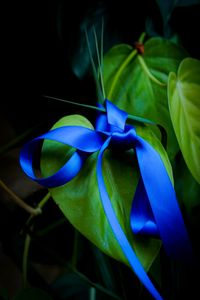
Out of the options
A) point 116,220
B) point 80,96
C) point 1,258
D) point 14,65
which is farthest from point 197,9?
point 1,258

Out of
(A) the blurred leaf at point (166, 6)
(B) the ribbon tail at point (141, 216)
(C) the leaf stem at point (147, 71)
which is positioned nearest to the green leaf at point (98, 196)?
(B) the ribbon tail at point (141, 216)

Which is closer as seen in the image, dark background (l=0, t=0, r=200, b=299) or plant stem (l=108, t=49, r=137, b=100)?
plant stem (l=108, t=49, r=137, b=100)

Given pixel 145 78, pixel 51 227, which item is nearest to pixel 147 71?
pixel 145 78

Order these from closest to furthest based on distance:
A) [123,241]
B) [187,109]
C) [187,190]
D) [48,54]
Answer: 1. [123,241]
2. [187,109]
3. [187,190]
4. [48,54]

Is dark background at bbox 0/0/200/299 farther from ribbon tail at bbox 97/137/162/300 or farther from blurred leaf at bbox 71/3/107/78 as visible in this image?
ribbon tail at bbox 97/137/162/300

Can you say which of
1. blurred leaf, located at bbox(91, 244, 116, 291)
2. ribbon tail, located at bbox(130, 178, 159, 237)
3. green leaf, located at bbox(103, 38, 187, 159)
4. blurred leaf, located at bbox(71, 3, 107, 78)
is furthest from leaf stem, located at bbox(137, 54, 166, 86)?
blurred leaf, located at bbox(91, 244, 116, 291)

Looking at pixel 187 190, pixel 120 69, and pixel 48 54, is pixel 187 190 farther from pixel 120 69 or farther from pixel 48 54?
pixel 48 54

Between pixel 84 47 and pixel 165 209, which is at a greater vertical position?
pixel 84 47

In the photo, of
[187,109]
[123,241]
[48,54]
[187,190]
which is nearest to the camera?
[123,241]
